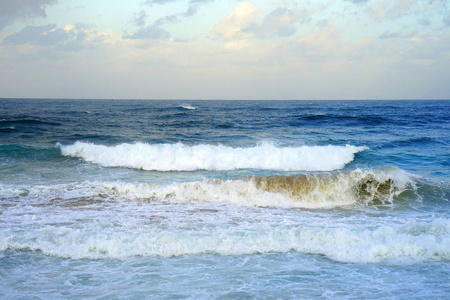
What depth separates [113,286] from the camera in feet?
15.9

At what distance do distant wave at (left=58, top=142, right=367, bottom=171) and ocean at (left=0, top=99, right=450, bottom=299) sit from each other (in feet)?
0.20

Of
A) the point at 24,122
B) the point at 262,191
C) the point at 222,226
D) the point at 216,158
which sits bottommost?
the point at 222,226

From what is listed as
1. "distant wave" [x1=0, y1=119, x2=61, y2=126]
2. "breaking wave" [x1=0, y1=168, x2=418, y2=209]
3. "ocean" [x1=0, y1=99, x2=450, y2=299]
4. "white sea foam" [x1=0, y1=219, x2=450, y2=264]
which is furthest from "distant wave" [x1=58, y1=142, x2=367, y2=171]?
"distant wave" [x1=0, y1=119, x2=61, y2=126]

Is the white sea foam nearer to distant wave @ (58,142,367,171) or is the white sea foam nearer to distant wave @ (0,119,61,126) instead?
distant wave @ (58,142,367,171)

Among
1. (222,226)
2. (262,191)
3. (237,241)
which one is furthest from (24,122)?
(237,241)

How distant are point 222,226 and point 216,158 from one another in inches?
302

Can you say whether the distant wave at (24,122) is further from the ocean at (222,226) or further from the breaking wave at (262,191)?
the breaking wave at (262,191)

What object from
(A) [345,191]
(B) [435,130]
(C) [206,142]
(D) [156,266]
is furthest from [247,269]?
(B) [435,130]

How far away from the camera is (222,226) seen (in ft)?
23.8

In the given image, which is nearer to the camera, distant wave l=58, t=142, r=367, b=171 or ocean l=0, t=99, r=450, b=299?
ocean l=0, t=99, r=450, b=299

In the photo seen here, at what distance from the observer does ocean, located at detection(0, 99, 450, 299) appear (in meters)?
4.95

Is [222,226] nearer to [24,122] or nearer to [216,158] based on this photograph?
[216,158]

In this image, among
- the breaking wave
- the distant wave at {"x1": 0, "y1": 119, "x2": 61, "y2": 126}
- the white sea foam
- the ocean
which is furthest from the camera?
the distant wave at {"x1": 0, "y1": 119, "x2": 61, "y2": 126}

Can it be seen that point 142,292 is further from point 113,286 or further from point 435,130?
point 435,130
